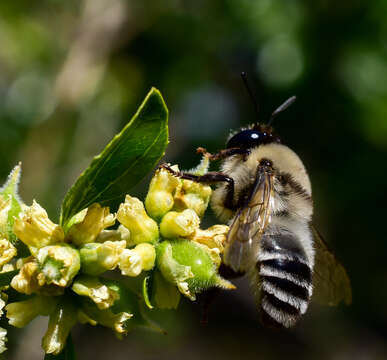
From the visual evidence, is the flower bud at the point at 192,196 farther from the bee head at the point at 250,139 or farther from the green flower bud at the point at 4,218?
the green flower bud at the point at 4,218

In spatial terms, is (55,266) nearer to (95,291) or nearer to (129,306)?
(95,291)

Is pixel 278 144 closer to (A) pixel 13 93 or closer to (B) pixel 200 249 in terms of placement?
(B) pixel 200 249

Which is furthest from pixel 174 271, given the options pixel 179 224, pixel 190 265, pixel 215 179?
pixel 215 179

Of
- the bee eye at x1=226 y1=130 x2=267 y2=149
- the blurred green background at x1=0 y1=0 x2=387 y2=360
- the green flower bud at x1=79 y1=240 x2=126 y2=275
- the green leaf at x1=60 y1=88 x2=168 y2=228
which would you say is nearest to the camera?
the green leaf at x1=60 y1=88 x2=168 y2=228

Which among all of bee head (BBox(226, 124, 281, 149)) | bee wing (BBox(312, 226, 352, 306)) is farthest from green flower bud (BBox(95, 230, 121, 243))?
bee wing (BBox(312, 226, 352, 306))

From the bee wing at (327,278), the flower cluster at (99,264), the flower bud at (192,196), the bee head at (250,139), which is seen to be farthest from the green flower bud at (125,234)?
the bee wing at (327,278)

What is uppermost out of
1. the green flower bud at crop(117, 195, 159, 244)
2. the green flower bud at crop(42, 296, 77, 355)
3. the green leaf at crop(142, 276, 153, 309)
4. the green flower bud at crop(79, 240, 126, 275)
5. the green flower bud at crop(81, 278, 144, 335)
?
the green flower bud at crop(117, 195, 159, 244)

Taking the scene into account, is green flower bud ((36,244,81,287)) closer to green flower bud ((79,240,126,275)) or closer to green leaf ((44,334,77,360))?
green flower bud ((79,240,126,275))
